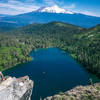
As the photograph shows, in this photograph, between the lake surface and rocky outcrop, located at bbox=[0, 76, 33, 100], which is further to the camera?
the lake surface

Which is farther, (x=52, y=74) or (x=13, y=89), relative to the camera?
(x=52, y=74)

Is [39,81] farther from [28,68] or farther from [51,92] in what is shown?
[28,68]

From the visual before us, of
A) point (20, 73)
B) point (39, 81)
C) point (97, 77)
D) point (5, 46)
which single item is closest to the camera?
point (39, 81)

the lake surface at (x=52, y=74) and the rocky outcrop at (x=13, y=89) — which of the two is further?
the lake surface at (x=52, y=74)

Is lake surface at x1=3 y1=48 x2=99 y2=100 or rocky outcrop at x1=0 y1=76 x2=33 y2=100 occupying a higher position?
rocky outcrop at x1=0 y1=76 x2=33 y2=100

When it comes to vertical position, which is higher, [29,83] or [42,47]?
[29,83]

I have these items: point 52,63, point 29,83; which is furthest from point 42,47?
point 29,83

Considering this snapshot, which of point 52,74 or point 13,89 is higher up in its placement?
point 13,89

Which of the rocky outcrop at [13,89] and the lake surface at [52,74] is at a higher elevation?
the rocky outcrop at [13,89]
